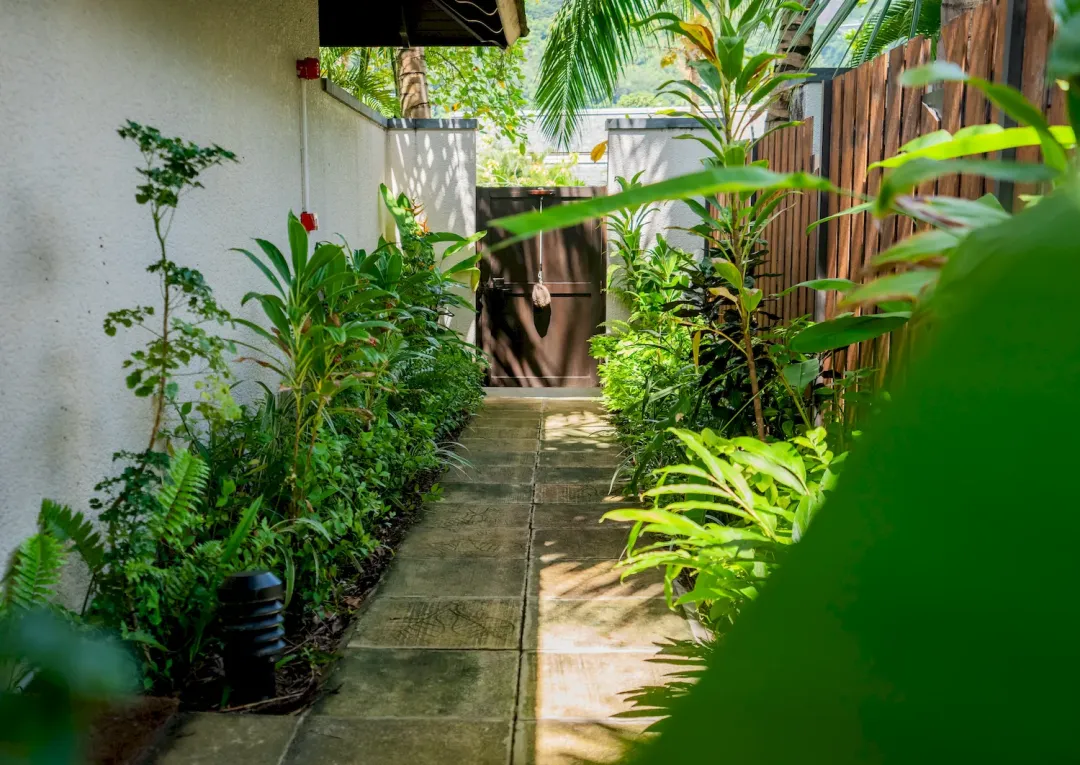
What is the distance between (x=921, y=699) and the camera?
0.37 feet

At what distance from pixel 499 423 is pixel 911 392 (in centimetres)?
727

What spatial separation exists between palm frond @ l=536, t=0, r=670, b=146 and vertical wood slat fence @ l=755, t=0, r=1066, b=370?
2633mm

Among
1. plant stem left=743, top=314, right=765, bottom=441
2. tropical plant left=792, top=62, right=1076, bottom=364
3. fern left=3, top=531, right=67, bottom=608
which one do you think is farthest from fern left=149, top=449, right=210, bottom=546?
tropical plant left=792, top=62, right=1076, bottom=364

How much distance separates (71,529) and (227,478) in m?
0.84

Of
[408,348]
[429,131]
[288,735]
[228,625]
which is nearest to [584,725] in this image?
[288,735]

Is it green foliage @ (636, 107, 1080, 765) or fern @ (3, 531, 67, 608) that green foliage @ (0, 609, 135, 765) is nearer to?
green foliage @ (636, 107, 1080, 765)

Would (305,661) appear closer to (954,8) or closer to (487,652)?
(487,652)

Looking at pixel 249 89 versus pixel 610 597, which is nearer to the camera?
pixel 610 597

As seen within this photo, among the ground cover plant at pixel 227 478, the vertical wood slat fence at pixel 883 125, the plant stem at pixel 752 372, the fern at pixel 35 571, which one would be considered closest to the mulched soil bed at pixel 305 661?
the ground cover plant at pixel 227 478

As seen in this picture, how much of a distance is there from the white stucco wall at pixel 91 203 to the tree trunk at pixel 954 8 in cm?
303

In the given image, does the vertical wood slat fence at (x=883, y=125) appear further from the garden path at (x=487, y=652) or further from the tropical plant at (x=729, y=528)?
the garden path at (x=487, y=652)

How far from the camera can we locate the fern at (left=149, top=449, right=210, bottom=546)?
2.78 metres

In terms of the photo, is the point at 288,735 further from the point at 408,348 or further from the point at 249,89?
the point at 408,348

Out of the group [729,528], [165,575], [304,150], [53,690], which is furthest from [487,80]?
[53,690]
